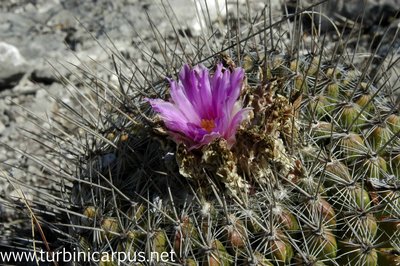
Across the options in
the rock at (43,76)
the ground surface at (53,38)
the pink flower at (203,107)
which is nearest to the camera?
the pink flower at (203,107)

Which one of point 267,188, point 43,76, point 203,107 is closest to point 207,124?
point 203,107

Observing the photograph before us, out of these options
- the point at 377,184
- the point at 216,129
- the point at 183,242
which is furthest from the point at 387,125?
the point at 183,242

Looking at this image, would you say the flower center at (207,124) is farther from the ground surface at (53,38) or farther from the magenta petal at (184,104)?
the ground surface at (53,38)

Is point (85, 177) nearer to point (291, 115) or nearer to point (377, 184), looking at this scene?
point (291, 115)

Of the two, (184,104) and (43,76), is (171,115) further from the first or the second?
(43,76)

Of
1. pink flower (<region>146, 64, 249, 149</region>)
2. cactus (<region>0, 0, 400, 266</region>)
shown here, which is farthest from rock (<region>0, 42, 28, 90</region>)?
pink flower (<region>146, 64, 249, 149</region>)

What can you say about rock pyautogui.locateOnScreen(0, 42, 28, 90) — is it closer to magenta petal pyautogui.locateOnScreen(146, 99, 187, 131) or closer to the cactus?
the cactus

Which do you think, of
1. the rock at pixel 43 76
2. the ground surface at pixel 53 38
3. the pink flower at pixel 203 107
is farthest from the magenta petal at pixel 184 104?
the rock at pixel 43 76
